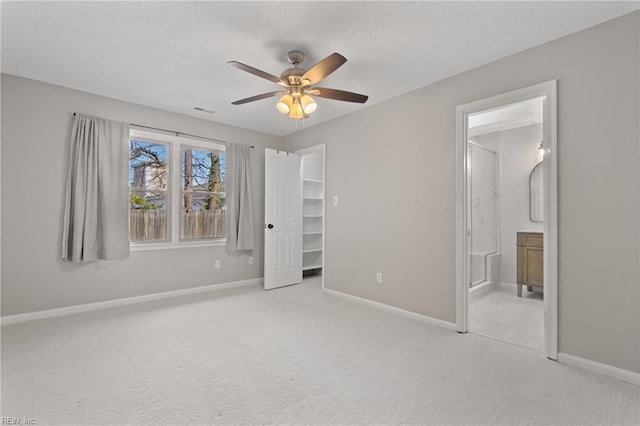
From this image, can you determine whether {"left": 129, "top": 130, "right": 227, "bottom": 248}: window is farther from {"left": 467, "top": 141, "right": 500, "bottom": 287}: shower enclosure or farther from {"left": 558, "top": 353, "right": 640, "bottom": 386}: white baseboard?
{"left": 558, "top": 353, "right": 640, "bottom": 386}: white baseboard

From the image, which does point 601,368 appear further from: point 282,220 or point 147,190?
point 147,190

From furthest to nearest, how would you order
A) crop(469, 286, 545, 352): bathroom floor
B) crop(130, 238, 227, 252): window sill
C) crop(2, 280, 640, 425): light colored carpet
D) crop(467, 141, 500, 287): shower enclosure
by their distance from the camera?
crop(467, 141, 500, 287): shower enclosure < crop(130, 238, 227, 252): window sill < crop(469, 286, 545, 352): bathroom floor < crop(2, 280, 640, 425): light colored carpet

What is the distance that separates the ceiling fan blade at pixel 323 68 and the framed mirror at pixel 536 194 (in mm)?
3976

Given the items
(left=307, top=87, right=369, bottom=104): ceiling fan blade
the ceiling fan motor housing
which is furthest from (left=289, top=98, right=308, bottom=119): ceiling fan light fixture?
the ceiling fan motor housing

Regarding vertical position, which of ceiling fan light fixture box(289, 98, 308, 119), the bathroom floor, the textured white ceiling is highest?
the textured white ceiling

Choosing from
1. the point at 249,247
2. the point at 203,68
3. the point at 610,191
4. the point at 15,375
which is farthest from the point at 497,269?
the point at 15,375

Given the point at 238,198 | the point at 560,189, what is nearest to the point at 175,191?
the point at 238,198

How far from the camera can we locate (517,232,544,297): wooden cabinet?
4159 mm

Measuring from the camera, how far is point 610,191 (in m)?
2.19

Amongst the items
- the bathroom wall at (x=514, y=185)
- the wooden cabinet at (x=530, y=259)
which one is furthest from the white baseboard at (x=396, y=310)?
the bathroom wall at (x=514, y=185)

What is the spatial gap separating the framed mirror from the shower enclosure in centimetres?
47

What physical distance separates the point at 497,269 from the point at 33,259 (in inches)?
242

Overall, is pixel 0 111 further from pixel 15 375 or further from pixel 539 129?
pixel 539 129

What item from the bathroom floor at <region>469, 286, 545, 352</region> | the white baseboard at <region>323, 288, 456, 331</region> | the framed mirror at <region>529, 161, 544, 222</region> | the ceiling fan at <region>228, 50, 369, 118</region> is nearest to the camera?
the ceiling fan at <region>228, 50, 369, 118</region>
